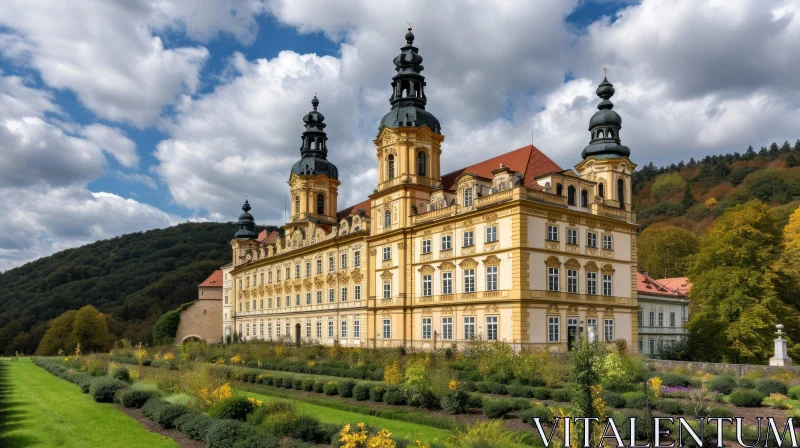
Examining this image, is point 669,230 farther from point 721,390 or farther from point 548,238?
point 721,390

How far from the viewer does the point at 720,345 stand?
120 feet

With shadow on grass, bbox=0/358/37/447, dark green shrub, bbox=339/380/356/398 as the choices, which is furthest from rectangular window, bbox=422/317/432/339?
shadow on grass, bbox=0/358/37/447

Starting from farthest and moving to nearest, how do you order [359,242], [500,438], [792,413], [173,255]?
1. [173,255]
2. [359,242]
3. [792,413]
4. [500,438]

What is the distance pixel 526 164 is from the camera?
36.2 m

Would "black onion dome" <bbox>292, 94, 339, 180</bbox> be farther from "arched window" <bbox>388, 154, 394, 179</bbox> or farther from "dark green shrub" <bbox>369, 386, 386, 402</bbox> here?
"dark green shrub" <bbox>369, 386, 386, 402</bbox>

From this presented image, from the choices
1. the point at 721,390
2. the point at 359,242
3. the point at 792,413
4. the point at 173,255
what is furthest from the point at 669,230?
the point at 173,255

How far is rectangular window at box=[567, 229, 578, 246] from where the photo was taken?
113 ft

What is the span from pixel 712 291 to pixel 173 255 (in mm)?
94041

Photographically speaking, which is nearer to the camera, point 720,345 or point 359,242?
point 720,345

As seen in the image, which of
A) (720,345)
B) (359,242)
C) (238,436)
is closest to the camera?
(238,436)

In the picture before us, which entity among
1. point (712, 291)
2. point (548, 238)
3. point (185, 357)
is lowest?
point (185, 357)

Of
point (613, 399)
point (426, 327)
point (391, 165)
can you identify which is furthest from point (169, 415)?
point (391, 165)

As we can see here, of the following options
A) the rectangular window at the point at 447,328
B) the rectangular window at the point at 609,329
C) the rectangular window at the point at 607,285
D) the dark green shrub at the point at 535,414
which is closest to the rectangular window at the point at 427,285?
the rectangular window at the point at 447,328

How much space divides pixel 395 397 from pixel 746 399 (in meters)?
10.6
